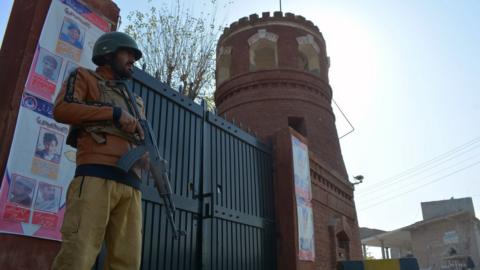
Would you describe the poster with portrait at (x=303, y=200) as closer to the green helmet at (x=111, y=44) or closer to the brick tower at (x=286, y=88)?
the brick tower at (x=286, y=88)

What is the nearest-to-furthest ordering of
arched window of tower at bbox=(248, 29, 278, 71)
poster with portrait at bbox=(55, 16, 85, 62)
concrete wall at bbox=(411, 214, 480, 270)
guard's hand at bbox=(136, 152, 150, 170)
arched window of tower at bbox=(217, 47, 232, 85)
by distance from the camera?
guard's hand at bbox=(136, 152, 150, 170) → poster with portrait at bbox=(55, 16, 85, 62) → arched window of tower at bbox=(248, 29, 278, 71) → arched window of tower at bbox=(217, 47, 232, 85) → concrete wall at bbox=(411, 214, 480, 270)

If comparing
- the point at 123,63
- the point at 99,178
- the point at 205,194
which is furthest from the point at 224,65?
the point at 99,178

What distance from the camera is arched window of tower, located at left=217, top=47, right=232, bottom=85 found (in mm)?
13281

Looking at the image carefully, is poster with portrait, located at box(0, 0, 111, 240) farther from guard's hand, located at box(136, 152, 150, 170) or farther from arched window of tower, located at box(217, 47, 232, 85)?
arched window of tower, located at box(217, 47, 232, 85)

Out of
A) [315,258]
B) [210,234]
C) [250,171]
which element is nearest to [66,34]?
[210,234]

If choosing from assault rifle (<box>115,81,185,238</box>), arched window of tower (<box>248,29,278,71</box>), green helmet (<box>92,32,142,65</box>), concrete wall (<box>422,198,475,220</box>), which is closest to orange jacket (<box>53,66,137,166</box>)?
assault rifle (<box>115,81,185,238</box>)

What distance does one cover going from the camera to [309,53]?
13.2m

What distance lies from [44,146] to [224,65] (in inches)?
401

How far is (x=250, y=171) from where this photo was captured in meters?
6.54

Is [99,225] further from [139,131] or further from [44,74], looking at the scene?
[44,74]

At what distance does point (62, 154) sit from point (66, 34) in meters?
1.22

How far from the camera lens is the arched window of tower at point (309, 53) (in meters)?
12.9

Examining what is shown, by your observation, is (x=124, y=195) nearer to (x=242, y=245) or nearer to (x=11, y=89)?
(x=11, y=89)

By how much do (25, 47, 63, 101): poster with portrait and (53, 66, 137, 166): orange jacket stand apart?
4.07 feet
